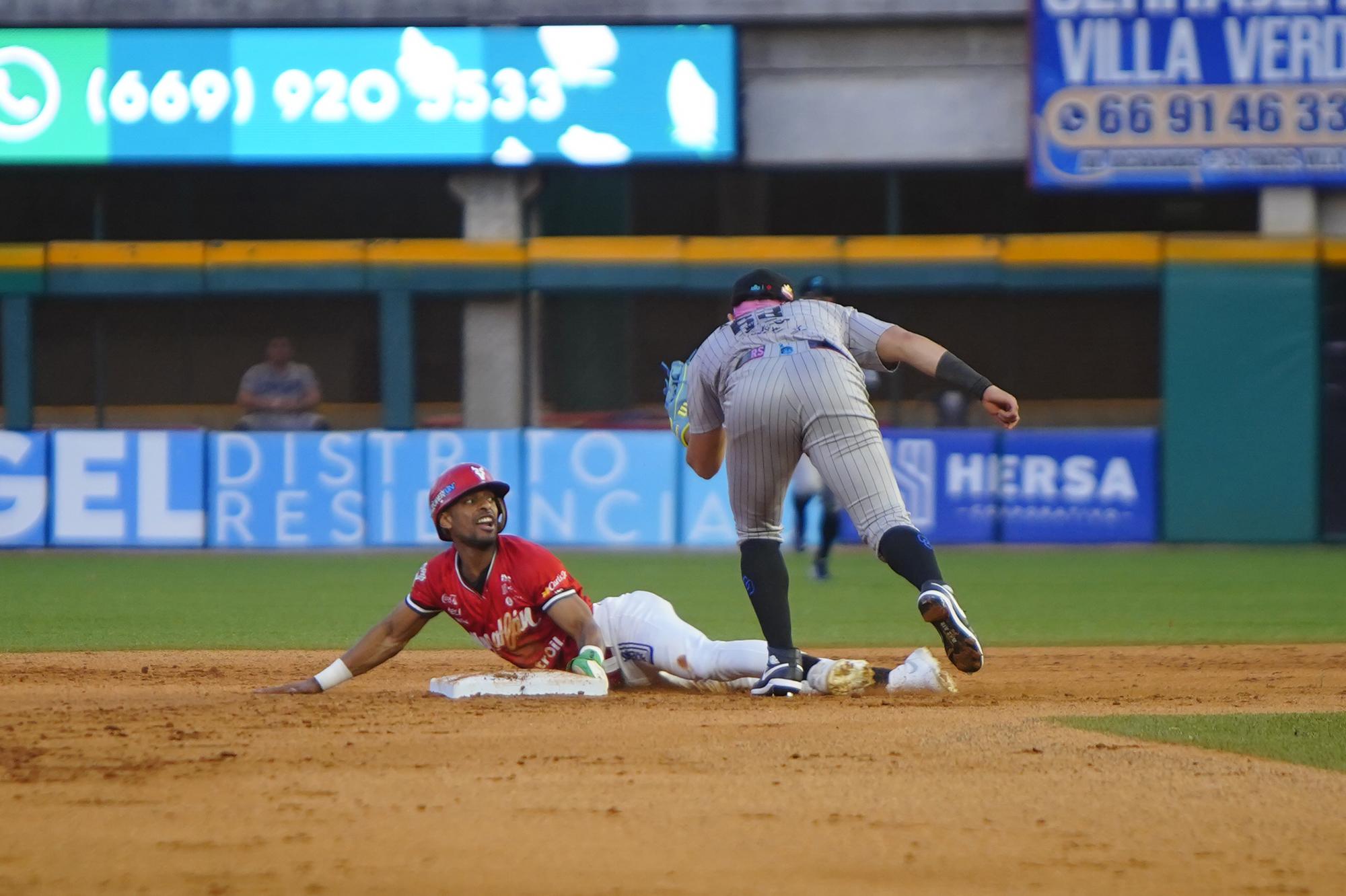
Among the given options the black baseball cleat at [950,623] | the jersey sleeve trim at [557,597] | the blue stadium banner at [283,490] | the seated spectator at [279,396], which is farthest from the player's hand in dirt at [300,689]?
the seated spectator at [279,396]

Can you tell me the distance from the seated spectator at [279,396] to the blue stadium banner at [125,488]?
0.58m

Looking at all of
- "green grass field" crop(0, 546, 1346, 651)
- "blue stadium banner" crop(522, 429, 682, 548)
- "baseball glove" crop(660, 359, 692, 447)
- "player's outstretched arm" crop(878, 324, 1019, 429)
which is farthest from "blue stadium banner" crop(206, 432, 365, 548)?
"player's outstretched arm" crop(878, 324, 1019, 429)

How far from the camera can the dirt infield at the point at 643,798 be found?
3500mm

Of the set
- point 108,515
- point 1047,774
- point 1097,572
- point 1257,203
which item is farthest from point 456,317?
point 1047,774

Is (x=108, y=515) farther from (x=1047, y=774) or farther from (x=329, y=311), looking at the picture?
(x=1047, y=774)

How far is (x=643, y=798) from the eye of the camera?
4.25m

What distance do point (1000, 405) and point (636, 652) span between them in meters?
1.63

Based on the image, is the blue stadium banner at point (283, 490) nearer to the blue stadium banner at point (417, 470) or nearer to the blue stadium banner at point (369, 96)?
the blue stadium banner at point (417, 470)

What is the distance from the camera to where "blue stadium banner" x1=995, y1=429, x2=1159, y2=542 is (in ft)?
52.7

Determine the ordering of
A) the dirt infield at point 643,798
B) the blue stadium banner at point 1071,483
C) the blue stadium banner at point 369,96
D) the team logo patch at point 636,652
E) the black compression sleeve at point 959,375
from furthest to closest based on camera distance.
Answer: the blue stadium banner at point 369,96 → the blue stadium banner at point 1071,483 → the team logo patch at point 636,652 → the black compression sleeve at point 959,375 → the dirt infield at point 643,798

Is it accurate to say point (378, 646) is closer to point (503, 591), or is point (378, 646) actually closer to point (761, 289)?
point (503, 591)

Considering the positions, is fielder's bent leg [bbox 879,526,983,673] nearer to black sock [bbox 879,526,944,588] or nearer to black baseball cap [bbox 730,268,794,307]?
black sock [bbox 879,526,944,588]

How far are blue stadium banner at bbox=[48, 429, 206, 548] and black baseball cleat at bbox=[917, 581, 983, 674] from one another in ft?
38.4

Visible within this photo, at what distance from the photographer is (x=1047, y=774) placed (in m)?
4.57
